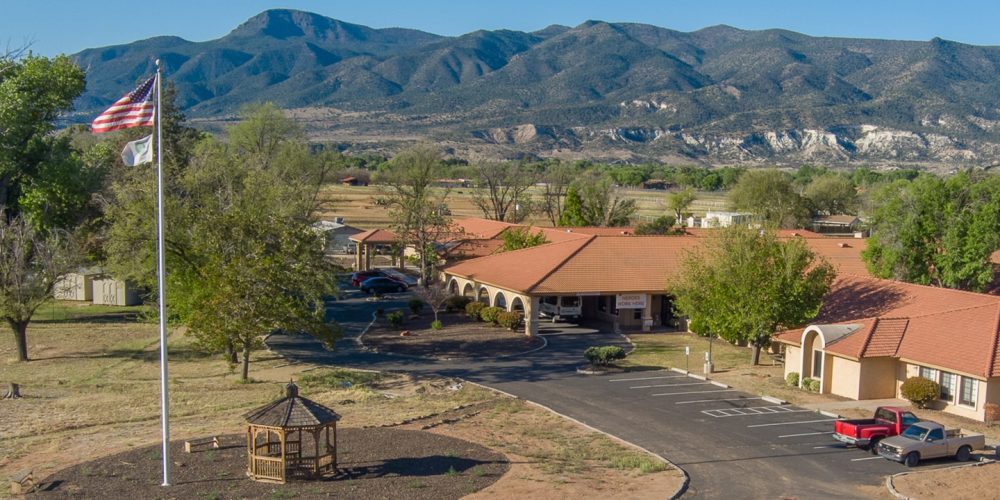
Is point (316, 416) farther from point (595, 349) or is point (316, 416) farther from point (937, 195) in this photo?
point (937, 195)

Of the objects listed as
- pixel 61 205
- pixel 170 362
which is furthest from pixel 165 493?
pixel 61 205

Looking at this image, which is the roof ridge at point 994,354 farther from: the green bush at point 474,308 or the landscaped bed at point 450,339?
the green bush at point 474,308

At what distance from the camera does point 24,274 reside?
4103 centimetres

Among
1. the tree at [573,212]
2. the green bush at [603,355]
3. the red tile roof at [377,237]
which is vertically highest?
the tree at [573,212]

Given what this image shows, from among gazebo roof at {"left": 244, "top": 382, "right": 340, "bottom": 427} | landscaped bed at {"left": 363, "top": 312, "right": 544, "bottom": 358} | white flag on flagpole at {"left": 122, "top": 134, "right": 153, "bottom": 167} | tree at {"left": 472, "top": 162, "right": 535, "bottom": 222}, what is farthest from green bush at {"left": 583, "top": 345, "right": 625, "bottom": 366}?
tree at {"left": 472, "top": 162, "right": 535, "bottom": 222}

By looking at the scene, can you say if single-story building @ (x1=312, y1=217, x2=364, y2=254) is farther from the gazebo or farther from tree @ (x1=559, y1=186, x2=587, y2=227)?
the gazebo

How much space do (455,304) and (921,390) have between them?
89.4 feet

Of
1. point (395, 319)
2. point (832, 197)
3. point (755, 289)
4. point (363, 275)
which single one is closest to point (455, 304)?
point (395, 319)

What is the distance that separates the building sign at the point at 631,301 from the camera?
49.3 metres

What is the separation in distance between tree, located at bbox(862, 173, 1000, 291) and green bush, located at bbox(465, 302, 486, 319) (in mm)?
21612

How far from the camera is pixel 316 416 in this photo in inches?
897

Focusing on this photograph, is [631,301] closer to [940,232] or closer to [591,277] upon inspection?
[591,277]

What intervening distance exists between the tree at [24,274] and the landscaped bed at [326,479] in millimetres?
17860

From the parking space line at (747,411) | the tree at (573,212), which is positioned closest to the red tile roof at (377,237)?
the tree at (573,212)
